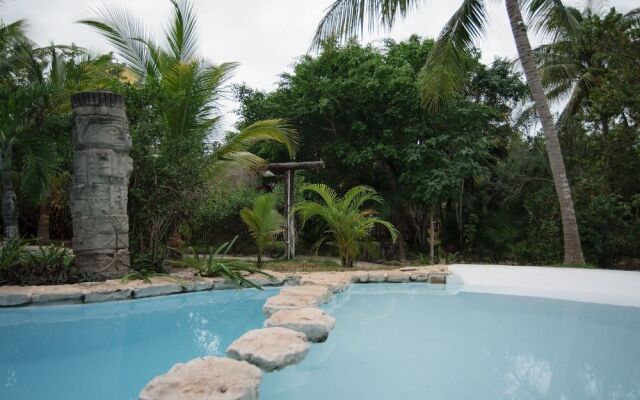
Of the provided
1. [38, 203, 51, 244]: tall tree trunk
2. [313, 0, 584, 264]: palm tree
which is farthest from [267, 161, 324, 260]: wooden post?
[38, 203, 51, 244]: tall tree trunk

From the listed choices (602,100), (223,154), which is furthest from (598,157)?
(223,154)

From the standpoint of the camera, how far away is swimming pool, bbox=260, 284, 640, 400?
2535mm

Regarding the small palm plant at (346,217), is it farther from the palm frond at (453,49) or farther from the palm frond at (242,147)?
the palm frond at (453,49)

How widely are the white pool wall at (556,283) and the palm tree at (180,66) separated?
4.52m

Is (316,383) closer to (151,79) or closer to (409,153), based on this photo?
(151,79)

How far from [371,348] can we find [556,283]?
11.9ft

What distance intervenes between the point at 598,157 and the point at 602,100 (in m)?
1.26

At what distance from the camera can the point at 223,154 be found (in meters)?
8.15

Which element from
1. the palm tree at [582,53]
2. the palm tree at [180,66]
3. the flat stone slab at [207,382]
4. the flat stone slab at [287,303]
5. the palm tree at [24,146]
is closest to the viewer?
the flat stone slab at [207,382]

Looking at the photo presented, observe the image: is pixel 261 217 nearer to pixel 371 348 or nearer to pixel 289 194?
pixel 289 194

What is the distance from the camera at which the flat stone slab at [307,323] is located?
344 cm

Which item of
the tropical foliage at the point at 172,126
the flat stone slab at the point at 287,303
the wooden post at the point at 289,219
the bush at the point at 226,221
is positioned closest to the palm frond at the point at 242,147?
the tropical foliage at the point at 172,126

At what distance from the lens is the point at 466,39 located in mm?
7969

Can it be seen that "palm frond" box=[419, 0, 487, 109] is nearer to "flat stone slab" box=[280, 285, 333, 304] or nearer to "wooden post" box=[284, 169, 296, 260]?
"wooden post" box=[284, 169, 296, 260]
